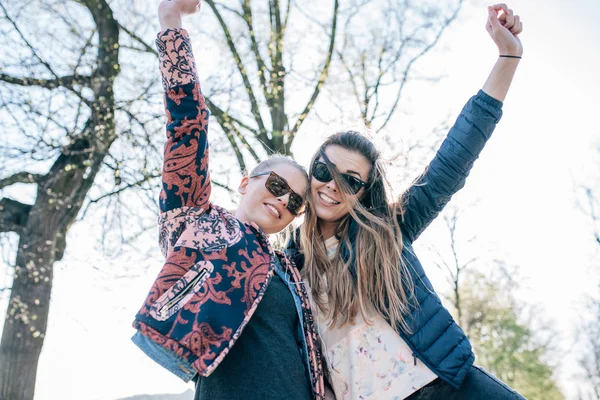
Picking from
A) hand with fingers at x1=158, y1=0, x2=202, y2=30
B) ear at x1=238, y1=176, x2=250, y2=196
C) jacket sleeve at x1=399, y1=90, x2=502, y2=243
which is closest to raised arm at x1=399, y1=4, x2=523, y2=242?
jacket sleeve at x1=399, y1=90, x2=502, y2=243

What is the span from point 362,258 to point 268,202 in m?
0.54

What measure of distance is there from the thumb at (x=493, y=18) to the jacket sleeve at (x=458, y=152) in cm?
32

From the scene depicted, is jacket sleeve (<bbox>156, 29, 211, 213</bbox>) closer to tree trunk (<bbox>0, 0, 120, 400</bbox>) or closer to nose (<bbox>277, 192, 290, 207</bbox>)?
nose (<bbox>277, 192, 290, 207</bbox>)

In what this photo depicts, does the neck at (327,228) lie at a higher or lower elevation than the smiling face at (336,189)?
lower

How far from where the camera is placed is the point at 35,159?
279 inches

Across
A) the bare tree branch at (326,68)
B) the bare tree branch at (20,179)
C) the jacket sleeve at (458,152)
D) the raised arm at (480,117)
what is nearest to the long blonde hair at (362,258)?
the jacket sleeve at (458,152)

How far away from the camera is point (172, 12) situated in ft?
7.43

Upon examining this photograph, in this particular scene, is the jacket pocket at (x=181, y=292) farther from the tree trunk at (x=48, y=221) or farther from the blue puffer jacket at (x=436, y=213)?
the tree trunk at (x=48, y=221)

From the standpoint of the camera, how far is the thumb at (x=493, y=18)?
8.46 ft

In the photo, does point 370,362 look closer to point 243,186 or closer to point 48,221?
point 243,186

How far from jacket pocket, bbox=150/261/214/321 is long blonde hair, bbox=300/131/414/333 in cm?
80

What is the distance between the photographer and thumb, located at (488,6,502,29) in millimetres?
2580

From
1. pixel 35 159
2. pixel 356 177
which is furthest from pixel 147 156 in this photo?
pixel 356 177

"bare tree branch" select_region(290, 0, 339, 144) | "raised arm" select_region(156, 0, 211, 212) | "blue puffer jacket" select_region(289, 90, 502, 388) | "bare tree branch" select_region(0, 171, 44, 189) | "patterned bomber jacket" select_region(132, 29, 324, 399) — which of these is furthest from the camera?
"bare tree branch" select_region(290, 0, 339, 144)
